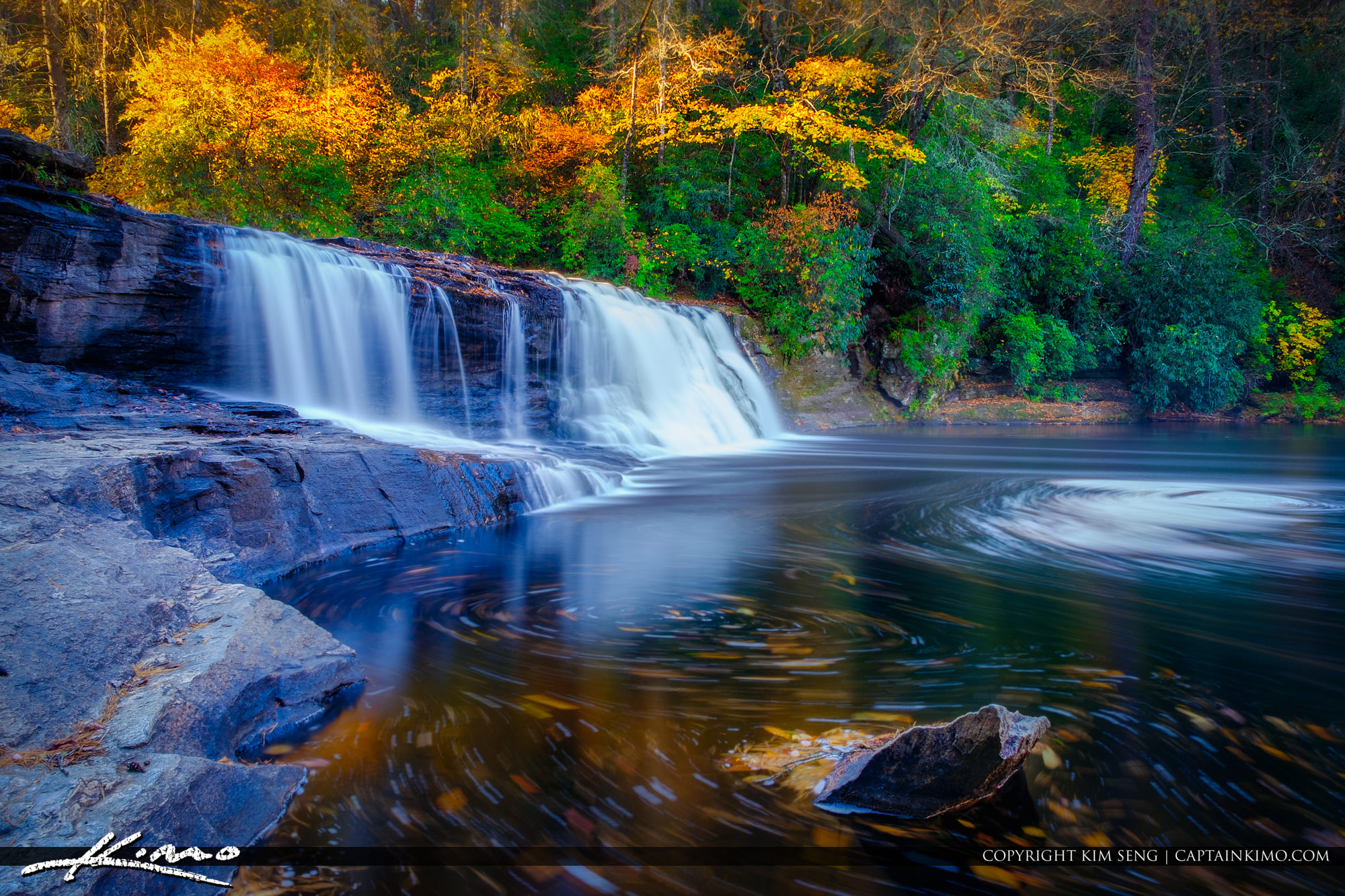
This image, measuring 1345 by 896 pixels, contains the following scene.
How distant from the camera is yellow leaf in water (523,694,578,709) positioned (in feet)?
9.64

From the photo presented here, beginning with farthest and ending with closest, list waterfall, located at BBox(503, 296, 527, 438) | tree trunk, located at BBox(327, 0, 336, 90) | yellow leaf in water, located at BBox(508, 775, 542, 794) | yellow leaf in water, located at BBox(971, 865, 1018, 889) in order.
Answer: tree trunk, located at BBox(327, 0, 336, 90), waterfall, located at BBox(503, 296, 527, 438), yellow leaf in water, located at BBox(508, 775, 542, 794), yellow leaf in water, located at BBox(971, 865, 1018, 889)

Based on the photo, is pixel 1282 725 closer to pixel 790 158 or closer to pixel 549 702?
pixel 549 702

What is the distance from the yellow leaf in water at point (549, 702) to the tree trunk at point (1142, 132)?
2412 cm

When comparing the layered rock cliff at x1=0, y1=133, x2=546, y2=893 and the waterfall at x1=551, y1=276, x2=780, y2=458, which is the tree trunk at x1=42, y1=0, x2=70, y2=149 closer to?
the layered rock cliff at x1=0, y1=133, x2=546, y2=893

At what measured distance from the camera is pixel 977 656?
3.51 metres

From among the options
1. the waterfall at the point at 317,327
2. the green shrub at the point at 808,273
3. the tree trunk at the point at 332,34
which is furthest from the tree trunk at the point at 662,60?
the waterfall at the point at 317,327

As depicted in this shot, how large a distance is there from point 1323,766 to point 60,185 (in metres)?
10.4

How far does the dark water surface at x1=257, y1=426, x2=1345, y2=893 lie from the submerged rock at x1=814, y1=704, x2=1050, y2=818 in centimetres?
6

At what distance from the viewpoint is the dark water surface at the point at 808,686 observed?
2.09 metres

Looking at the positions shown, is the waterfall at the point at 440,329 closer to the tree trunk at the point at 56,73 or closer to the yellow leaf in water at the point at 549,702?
the yellow leaf in water at the point at 549,702

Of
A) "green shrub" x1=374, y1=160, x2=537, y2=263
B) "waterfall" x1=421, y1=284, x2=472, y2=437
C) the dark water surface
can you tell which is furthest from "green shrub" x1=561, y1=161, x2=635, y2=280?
the dark water surface

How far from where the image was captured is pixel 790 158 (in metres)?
18.8
